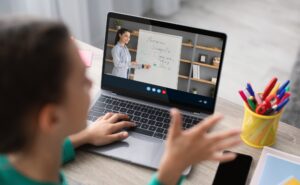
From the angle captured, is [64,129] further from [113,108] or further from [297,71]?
[297,71]

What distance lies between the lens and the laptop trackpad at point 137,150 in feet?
3.33

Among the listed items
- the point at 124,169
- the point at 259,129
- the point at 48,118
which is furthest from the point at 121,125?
the point at 48,118

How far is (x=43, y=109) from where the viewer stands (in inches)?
23.0

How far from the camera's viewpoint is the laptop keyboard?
3.65ft

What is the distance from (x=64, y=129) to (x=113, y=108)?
53 centimetres

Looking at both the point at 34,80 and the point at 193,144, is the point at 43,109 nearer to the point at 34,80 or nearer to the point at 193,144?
the point at 34,80

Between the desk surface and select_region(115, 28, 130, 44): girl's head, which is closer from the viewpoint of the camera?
the desk surface

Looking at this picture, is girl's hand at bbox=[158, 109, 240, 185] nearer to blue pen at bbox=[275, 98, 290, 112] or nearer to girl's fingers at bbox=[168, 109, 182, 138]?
girl's fingers at bbox=[168, 109, 182, 138]

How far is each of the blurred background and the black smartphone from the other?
1015mm

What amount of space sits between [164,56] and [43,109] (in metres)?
0.60

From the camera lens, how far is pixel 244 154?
1.04m

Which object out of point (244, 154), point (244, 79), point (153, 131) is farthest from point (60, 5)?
point (244, 154)

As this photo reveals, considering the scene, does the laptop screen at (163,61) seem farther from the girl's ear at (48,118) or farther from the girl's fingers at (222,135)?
the girl's ear at (48,118)

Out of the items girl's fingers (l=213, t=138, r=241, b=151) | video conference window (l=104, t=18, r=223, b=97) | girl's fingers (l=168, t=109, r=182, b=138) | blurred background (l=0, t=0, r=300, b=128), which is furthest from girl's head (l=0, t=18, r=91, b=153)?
blurred background (l=0, t=0, r=300, b=128)
